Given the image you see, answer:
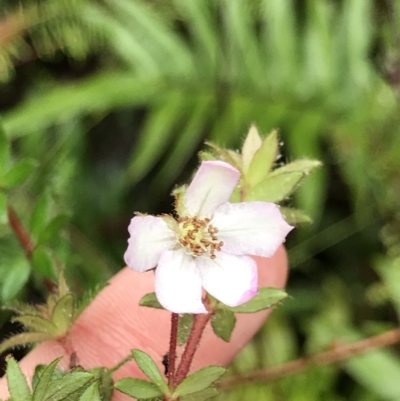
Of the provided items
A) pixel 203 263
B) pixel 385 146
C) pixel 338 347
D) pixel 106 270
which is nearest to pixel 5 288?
pixel 203 263

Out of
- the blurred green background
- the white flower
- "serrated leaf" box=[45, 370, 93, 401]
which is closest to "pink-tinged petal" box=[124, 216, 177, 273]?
the white flower

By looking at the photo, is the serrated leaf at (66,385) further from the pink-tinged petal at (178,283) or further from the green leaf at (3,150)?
the green leaf at (3,150)

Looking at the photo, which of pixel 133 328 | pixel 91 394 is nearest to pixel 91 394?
pixel 91 394

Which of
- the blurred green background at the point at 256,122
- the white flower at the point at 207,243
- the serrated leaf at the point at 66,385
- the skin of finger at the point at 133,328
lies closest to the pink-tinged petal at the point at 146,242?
the white flower at the point at 207,243

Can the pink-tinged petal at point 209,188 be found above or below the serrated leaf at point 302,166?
above

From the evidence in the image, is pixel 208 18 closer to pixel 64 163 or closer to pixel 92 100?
pixel 92 100

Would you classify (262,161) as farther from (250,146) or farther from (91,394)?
(91,394)
